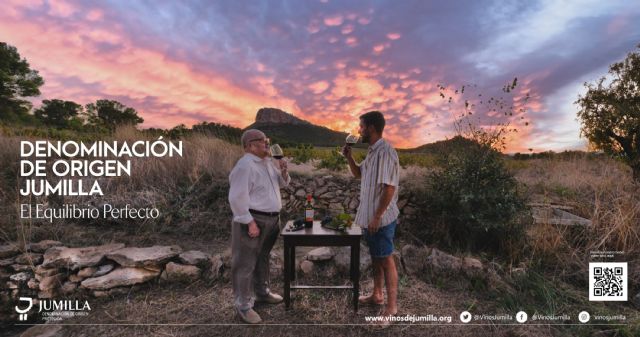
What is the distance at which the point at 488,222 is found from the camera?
4.37 meters

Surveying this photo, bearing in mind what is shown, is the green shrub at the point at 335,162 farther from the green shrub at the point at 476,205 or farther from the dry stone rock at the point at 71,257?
the dry stone rock at the point at 71,257

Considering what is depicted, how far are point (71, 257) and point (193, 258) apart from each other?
1.49 meters

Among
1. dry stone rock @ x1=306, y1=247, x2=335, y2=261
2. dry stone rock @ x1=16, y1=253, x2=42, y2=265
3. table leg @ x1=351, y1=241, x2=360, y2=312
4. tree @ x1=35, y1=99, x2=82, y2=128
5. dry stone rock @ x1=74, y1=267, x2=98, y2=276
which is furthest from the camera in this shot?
tree @ x1=35, y1=99, x2=82, y2=128

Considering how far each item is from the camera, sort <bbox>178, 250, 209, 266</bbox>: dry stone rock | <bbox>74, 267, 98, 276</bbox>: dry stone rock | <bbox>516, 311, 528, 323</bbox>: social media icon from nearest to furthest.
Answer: <bbox>516, 311, 528, 323</bbox>: social media icon < <bbox>74, 267, 98, 276</bbox>: dry stone rock < <bbox>178, 250, 209, 266</bbox>: dry stone rock

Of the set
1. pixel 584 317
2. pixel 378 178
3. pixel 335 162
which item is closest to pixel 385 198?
pixel 378 178

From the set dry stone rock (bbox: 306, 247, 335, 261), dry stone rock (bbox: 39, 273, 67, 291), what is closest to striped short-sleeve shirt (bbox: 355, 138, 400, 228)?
dry stone rock (bbox: 306, 247, 335, 261)

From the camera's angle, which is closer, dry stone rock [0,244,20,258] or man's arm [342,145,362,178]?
man's arm [342,145,362,178]

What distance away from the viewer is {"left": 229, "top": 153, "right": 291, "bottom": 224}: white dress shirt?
2832 millimetres

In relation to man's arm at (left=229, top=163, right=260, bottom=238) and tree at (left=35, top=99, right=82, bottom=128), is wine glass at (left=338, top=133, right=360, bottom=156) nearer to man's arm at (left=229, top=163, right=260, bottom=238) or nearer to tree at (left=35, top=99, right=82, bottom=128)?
man's arm at (left=229, top=163, right=260, bottom=238)

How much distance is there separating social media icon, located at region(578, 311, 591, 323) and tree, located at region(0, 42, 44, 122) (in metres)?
29.3

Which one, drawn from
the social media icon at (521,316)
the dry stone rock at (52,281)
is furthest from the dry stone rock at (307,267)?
the dry stone rock at (52,281)

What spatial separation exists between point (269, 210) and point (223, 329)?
1278 mm

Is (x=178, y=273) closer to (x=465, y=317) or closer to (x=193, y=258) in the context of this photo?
(x=193, y=258)

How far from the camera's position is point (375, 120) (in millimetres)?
2926
